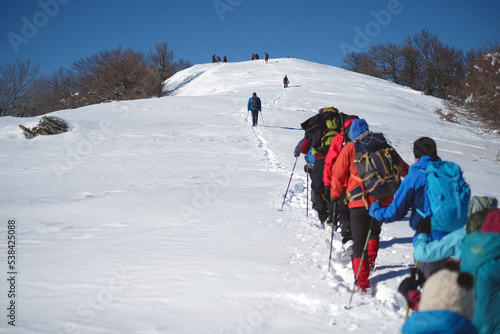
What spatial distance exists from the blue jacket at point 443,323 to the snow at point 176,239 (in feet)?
4.13

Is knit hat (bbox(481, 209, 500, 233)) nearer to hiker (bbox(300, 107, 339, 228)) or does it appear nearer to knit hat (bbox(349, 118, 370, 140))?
knit hat (bbox(349, 118, 370, 140))

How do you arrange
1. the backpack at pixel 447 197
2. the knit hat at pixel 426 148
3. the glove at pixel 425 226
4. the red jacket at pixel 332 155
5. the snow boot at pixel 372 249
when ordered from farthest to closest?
the red jacket at pixel 332 155 → the snow boot at pixel 372 249 → the knit hat at pixel 426 148 → the glove at pixel 425 226 → the backpack at pixel 447 197

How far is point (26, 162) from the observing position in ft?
32.9

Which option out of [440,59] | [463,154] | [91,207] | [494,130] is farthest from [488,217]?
[440,59]

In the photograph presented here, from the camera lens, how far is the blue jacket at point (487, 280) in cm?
156

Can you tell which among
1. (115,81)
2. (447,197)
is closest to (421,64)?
(115,81)

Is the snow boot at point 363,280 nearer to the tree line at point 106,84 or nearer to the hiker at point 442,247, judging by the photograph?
the hiker at point 442,247

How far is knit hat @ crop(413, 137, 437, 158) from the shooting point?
2.58m

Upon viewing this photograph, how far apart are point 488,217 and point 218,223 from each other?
Answer: 13.5 ft

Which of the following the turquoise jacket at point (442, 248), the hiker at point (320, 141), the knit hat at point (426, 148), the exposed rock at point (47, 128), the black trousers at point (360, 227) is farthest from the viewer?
the exposed rock at point (47, 128)

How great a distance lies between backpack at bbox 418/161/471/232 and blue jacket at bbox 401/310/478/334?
1.11 m

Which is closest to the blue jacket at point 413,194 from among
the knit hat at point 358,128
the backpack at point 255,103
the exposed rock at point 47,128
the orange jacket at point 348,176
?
the orange jacket at point 348,176

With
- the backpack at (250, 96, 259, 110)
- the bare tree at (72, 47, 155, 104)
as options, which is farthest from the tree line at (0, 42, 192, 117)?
the backpack at (250, 96, 259, 110)

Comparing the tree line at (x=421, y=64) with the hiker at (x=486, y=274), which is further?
the tree line at (x=421, y=64)
